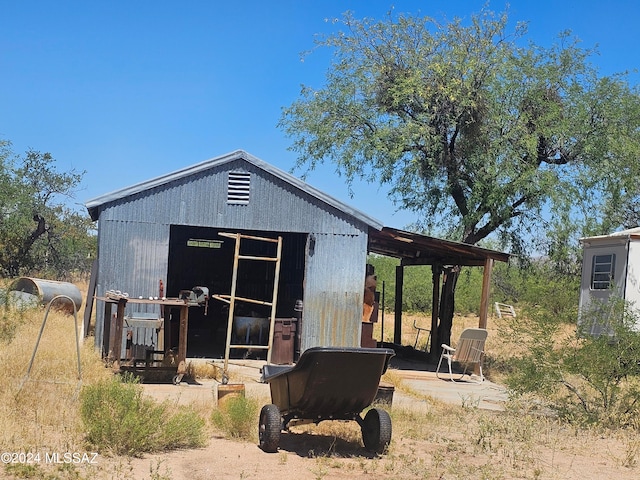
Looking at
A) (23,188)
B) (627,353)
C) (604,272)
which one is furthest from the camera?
(23,188)

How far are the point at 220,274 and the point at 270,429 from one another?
14.7m

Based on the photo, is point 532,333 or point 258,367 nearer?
point 532,333

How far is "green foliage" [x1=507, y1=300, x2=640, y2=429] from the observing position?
10.3m

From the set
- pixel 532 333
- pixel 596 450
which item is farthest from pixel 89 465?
pixel 532 333

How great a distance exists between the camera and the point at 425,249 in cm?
1794

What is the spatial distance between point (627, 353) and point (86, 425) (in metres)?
6.90

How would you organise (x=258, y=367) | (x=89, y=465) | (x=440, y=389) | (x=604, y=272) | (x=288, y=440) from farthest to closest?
(x=604, y=272) → (x=258, y=367) → (x=440, y=389) → (x=288, y=440) → (x=89, y=465)

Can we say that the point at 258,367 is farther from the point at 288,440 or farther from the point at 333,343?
the point at 288,440

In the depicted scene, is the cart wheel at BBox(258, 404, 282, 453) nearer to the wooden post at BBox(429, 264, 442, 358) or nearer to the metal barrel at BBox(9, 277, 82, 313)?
the wooden post at BBox(429, 264, 442, 358)

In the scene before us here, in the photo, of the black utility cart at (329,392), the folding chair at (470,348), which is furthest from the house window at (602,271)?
the black utility cart at (329,392)

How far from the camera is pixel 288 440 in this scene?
8570mm

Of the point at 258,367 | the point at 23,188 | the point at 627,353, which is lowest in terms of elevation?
the point at 258,367

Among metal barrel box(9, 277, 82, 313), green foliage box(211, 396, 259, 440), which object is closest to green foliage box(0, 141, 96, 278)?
metal barrel box(9, 277, 82, 313)

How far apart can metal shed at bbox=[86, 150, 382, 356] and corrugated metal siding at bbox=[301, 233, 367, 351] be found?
0.06 ft
